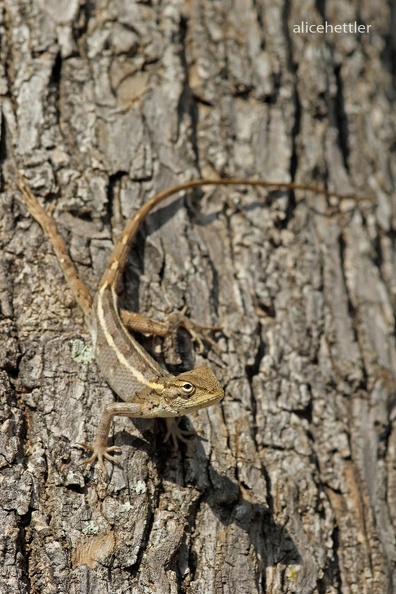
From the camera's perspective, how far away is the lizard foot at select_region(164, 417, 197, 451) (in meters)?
4.30

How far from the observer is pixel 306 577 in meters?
4.20

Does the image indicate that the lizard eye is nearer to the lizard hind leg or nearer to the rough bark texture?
the rough bark texture

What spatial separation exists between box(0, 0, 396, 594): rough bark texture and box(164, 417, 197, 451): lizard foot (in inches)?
3.8

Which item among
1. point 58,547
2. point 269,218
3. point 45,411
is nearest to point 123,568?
point 58,547

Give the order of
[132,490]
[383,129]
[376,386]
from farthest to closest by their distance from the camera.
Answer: [383,129]
[376,386]
[132,490]

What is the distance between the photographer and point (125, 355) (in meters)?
4.54

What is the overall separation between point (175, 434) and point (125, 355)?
2.14 feet

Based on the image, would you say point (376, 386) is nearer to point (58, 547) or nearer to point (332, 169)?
point (332, 169)

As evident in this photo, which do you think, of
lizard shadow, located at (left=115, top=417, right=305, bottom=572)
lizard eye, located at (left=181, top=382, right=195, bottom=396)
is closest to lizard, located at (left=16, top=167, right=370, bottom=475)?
lizard eye, located at (left=181, top=382, right=195, bottom=396)

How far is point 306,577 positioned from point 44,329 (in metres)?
2.34

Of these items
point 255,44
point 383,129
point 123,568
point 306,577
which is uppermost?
point 255,44

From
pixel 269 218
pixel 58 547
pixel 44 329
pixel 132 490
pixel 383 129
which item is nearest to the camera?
pixel 58 547

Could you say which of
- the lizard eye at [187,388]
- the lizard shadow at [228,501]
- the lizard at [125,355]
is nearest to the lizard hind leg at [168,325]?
the lizard at [125,355]

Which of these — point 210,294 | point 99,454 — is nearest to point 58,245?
point 210,294
